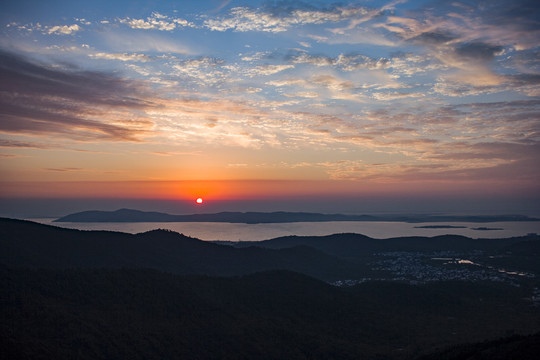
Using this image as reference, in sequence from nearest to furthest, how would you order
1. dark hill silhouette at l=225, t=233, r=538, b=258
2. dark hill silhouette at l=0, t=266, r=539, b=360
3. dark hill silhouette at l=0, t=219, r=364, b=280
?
1. dark hill silhouette at l=0, t=266, r=539, b=360
2. dark hill silhouette at l=0, t=219, r=364, b=280
3. dark hill silhouette at l=225, t=233, r=538, b=258

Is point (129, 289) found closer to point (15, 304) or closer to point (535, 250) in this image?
point (15, 304)

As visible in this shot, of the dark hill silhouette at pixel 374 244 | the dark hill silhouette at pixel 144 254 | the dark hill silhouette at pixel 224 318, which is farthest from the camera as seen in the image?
the dark hill silhouette at pixel 374 244

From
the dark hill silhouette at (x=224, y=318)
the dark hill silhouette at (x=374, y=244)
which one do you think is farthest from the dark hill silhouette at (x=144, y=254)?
the dark hill silhouette at (x=374, y=244)

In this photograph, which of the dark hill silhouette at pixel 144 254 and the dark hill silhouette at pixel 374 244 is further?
the dark hill silhouette at pixel 374 244

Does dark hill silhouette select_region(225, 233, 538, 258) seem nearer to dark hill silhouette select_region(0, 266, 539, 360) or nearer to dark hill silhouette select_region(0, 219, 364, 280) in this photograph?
dark hill silhouette select_region(0, 219, 364, 280)

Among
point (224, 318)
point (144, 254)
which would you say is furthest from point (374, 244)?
point (224, 318)

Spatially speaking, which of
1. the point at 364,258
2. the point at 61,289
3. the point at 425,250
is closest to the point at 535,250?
the point at 425,250

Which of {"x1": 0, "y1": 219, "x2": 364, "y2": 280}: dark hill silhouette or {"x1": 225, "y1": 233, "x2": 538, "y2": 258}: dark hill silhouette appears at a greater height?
{"x1": 0, "y1": 219, "x2": 364, "y2": 280}: dark hill silhouette

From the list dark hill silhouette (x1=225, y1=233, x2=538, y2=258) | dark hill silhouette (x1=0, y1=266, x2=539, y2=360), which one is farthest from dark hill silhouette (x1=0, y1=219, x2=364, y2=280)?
dark hill silhouette (x1=225, y1=233, x2=538, y2=258)

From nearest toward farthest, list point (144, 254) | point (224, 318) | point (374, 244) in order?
point (224, 318)
point (144, 254)
point (374, 244)

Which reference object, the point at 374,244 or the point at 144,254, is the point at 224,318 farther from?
the point at 374,244

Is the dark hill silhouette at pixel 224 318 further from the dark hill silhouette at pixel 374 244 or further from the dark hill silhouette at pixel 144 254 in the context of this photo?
the dark hill silhouette at pixel 374 244
